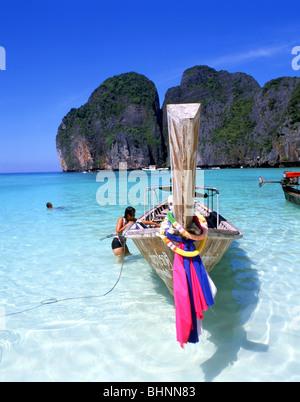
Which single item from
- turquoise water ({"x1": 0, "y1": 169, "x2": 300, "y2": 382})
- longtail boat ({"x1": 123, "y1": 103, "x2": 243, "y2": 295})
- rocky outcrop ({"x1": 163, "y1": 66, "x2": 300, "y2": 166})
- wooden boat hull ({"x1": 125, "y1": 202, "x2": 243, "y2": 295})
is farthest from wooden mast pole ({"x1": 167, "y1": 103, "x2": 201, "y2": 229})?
rocky outcrop ({"x1": 163, "y1": 66, "x2": 300, "y2": 166})

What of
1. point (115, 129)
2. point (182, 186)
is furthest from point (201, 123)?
point (182, 186)

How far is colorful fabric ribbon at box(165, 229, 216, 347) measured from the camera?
2863mm

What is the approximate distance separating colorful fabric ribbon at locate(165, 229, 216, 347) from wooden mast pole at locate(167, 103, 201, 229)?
15.5 inches

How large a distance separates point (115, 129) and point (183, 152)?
143454 mm

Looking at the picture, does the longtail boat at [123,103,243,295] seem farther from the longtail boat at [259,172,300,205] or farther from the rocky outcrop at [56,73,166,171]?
the rocky outcrop at [56,73,166,171]

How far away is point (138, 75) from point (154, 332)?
593ft

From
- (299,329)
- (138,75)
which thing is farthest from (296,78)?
(299,329)

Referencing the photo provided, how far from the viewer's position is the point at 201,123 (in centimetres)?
13450

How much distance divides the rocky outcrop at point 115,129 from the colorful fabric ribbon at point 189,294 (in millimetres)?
125468

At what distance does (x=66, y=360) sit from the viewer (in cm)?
349

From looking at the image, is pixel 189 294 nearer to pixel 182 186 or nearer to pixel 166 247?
pixel 166 247

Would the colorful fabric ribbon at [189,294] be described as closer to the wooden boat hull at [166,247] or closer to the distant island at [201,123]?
the wooden boat hull at [166,247]
